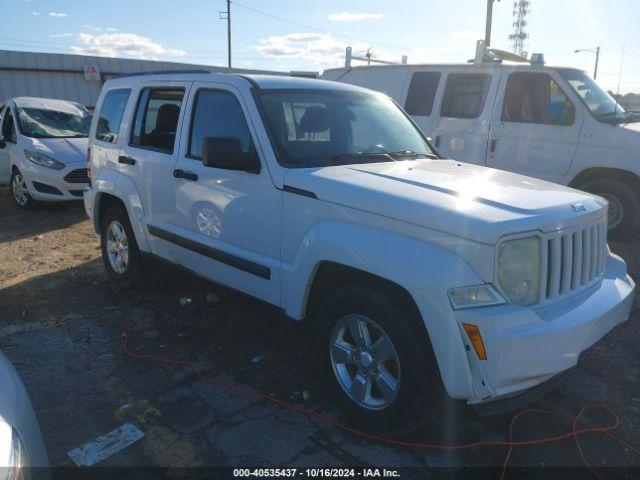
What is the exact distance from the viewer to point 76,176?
841 centimetres

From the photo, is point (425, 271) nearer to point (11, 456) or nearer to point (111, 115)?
point (11, 456)

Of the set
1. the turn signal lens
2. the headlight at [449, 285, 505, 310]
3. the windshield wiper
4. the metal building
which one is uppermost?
the metal building

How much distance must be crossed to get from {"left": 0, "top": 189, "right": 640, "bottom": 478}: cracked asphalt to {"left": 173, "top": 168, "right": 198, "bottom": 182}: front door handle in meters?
0.95

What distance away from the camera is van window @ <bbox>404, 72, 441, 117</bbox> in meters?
7.54

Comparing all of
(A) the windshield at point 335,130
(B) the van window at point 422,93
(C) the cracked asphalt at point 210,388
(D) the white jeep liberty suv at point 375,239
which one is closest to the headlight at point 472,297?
(D) the white jeep liberty suv at point 375,239

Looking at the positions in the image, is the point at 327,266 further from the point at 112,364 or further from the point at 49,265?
the point at 49,265

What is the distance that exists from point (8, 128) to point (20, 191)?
1481 mm

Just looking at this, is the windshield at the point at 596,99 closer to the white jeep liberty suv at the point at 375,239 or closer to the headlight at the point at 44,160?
the white jeep liberty suv at the point at 375,239

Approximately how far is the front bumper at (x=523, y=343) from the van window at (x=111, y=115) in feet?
13.1

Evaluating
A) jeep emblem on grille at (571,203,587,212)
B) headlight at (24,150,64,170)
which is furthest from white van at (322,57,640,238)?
headlight at (24,150,64,170)

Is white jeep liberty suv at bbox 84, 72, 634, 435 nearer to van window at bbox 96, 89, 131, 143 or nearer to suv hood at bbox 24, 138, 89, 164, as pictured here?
van window at bbox 96, 89, 131, 143

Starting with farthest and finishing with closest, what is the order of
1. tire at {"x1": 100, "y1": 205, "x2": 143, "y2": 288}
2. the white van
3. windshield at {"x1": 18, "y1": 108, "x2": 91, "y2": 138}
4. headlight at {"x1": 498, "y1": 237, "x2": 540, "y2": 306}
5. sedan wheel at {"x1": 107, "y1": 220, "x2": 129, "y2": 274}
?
windshield at {"x1": 18, "y1": 108, "x2": 91, "y2": 138}
the white van
sedan wheel at {"x1": 107, "y1": 220, "x2": 129, "y2": 274}
tire at {"x1": 100, "y1": 205, "x2": 143, "y2": 288}
headlight at {"x1": 498, "y1": 237, "x2": 540, "y2": 306}

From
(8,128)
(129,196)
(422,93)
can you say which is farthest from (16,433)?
(8,128)

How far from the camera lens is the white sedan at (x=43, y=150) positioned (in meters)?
8.33
